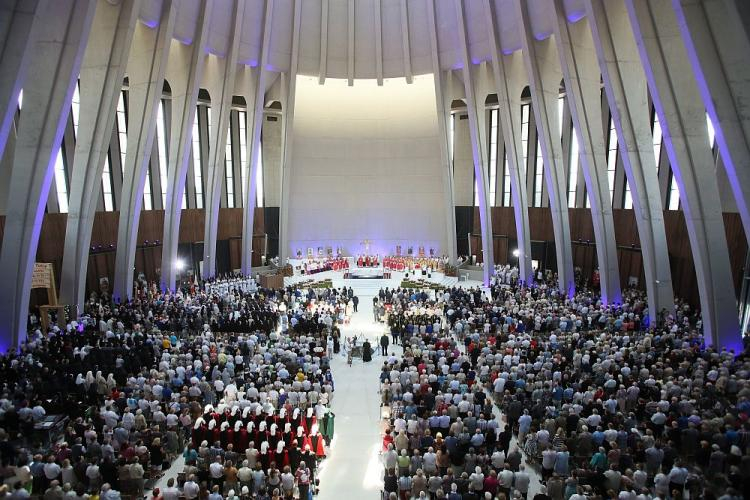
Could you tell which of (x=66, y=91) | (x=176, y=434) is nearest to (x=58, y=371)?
(x=176, y=434)

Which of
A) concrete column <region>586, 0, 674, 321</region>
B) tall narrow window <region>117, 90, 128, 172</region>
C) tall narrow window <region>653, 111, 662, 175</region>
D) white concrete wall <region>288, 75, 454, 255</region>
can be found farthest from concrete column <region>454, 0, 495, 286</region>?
tall narrow window <region>117, 90, 128, 172</region>

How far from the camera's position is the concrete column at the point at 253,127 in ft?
104

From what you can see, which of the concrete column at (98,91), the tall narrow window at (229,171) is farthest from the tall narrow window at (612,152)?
the tall narrow window at (229,171)

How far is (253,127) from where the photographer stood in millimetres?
33156

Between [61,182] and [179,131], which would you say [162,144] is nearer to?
[179,131]

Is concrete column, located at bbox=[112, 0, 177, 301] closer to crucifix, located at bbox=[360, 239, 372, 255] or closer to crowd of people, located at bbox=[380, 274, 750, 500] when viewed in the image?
crowd of people, located at bbox=[380, 274, 750, 500]

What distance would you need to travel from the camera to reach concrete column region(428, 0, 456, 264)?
3338 cm

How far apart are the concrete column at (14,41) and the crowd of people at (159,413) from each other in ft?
21.7

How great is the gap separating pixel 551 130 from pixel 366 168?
62.0 feet

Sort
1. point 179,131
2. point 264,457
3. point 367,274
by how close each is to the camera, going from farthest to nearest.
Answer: point 367,274 < point 179,131 < point 264,457

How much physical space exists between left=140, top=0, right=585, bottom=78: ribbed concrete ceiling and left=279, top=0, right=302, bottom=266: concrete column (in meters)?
0.61

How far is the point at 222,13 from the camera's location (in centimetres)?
2939

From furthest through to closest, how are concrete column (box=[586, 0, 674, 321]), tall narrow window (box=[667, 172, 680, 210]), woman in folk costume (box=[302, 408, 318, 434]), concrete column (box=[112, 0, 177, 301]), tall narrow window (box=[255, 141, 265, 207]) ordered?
tall narrow window (box=[255, 141, 265, 207]) → tall narrow window (box=[667, 172, 680, 210]) → concrete column (box=[112, 0, 177, 301]) → concrete column (box=[586, 0, 674, 321]) → woman in folk costume (box=[302, 408, 318, 434])

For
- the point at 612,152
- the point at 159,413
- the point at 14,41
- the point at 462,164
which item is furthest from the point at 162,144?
the point at 612,152
